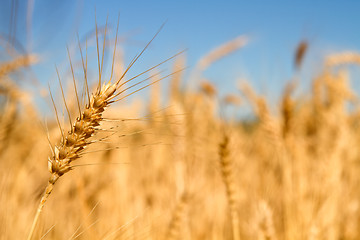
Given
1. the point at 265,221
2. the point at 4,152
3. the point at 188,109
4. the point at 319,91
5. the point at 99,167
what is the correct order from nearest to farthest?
the point at 265,221 → the point at 4,152 → the point at 99,167 → the point at 188,109 → the point at 319,91

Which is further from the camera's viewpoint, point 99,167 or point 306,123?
point 306,123

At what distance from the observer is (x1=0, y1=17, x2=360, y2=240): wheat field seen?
121cm

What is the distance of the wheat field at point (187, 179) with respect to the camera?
121 centimetres

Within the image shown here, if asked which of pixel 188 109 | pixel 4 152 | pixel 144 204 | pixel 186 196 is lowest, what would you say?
pixel 144 204

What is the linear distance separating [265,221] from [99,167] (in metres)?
0.99

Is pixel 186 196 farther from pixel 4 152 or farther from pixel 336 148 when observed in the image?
pixel 336 148

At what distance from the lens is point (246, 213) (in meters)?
1.97

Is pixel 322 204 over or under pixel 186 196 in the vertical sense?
under

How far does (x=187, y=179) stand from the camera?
5.10ft

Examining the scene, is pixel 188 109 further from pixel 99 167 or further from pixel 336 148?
pixel 336 148

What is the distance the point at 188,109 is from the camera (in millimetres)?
2189

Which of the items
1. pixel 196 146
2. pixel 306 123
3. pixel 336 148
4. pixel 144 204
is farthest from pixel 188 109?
pixel 306 123

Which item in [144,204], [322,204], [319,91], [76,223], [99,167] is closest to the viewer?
[76,223]

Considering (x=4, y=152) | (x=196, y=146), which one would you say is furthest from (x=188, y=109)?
(x=4, y=152)
